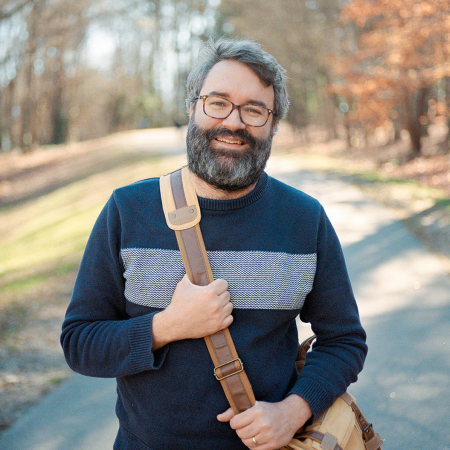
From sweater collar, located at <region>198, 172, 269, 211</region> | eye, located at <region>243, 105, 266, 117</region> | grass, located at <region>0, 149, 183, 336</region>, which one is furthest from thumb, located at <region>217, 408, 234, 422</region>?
A: grass, located at <region>0, 149, 183, 336</region>

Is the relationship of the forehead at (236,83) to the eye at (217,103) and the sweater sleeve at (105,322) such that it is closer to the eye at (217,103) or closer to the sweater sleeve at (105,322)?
the eye at (217,103)

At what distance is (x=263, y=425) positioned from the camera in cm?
180

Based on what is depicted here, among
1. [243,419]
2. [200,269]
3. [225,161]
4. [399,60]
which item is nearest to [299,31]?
[399,60]

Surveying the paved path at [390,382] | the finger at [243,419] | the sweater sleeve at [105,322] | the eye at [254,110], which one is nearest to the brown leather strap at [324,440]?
the finger at [243,419]

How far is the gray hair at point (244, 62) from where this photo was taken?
2.02 m

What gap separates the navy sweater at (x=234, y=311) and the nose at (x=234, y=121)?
28 cm

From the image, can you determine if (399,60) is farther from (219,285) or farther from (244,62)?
(219,285)

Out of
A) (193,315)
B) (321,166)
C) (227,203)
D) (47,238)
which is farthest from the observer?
(321,166)

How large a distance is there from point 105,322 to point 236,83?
3.46 ft

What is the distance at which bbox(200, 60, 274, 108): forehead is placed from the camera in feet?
6.66

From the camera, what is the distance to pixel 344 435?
1879 mm

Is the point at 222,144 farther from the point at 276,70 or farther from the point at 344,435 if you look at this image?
the point at 344,435

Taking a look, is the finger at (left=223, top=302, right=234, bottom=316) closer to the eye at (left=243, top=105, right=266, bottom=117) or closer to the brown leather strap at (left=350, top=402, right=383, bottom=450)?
the brown leather strap at (left=350, top=402, right=383, bottom=450)

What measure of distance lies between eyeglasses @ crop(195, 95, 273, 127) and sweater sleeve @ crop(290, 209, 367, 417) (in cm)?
48
